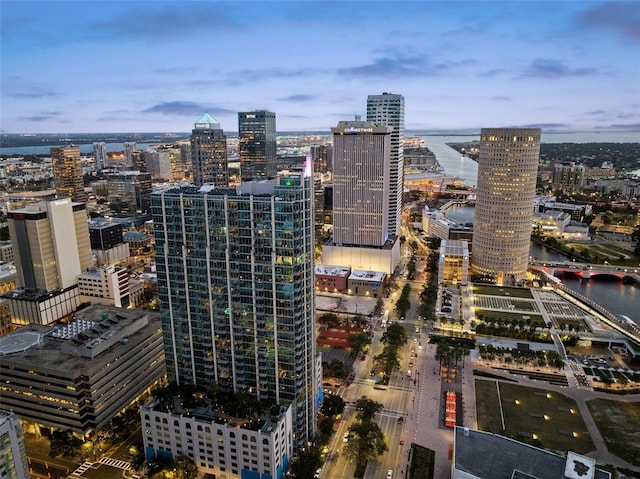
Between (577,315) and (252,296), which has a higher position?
(252,296)

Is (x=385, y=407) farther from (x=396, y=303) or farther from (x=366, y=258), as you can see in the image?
(x=366, y=258)

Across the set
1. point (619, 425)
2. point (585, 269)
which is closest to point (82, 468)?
point (619, 425)

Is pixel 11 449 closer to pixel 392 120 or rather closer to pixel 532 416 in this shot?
pixel 532 416

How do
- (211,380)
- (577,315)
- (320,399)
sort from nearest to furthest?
(211,380) < (320,399) < (577,315)

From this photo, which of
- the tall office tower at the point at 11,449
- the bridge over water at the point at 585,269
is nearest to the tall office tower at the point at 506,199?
the bridge over water at the point at 585,269

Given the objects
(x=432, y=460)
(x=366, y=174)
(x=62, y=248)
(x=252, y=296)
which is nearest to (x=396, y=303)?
(x=366, y=174)

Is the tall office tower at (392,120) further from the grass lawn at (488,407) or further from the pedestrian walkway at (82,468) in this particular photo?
the pedestrian walkway at (82,468)

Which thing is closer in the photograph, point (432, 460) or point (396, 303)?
point (432, 460)
